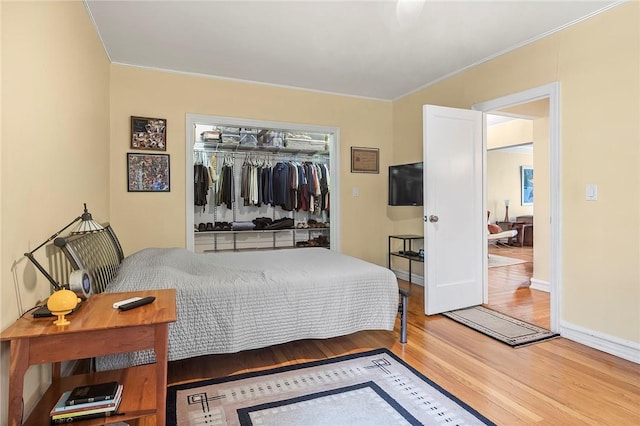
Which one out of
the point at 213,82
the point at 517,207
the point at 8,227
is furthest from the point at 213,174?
the point at 517,207

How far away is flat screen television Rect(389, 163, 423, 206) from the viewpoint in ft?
13.9

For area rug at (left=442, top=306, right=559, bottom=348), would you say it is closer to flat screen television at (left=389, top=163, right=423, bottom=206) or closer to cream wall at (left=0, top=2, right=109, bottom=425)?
flat screen television at (left=389, top=163, right=423, bottom=206)

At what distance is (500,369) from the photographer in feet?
7.60

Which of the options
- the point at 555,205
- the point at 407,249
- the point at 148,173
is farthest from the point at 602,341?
the point at 148,173

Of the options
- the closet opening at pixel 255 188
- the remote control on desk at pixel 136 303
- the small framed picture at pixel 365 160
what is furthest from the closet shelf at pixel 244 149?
the remote control on desk at pixel 136 303

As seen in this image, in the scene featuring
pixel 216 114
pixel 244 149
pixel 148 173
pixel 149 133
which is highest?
pixel 216 114

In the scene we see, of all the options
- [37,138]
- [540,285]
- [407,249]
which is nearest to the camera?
[37,138]

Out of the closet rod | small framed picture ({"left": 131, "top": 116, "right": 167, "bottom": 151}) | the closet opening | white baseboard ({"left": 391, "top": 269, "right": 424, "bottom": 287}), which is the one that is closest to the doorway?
white baseboard ({"left": 391, "top": 269, "right": 424, "bottom": 287})

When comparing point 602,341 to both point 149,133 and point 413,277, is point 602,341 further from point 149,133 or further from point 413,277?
point 149,133

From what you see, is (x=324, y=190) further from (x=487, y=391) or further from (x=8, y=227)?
(x=8, y=227)

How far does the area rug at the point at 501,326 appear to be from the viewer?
2.82 metres

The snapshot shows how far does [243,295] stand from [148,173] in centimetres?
223

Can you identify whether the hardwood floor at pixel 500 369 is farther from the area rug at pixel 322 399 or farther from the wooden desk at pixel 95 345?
the wooden desk at pixel 95 345

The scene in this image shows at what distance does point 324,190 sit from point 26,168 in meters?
4.38
